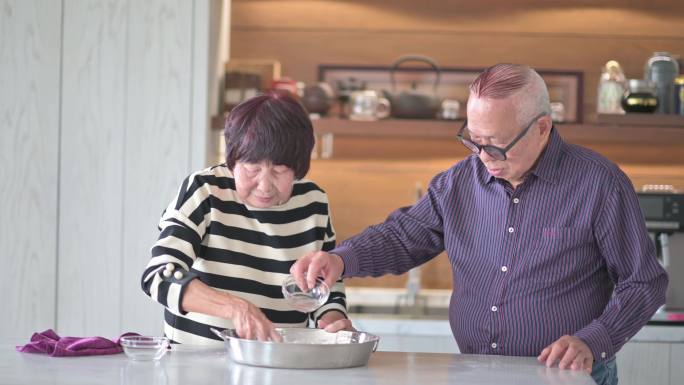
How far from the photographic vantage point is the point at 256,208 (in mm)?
2465

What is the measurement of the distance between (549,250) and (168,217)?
94 centimetres

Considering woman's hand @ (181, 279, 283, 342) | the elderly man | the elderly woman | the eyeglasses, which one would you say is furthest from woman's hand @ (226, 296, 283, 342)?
the eyeglasses

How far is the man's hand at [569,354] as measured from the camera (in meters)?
2.26

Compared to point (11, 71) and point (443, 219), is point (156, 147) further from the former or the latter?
point (443, 219)

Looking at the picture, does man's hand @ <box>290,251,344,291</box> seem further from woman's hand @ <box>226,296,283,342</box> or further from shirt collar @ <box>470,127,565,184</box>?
shirt collar @ <box>470,127,565,184</box>

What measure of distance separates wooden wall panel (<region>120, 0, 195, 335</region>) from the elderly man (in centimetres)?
146

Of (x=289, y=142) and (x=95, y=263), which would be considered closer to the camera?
(x=289, y=142)

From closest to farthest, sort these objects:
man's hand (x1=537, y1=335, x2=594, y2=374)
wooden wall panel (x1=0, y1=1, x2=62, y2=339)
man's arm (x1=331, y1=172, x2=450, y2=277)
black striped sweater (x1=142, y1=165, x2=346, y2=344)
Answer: man's hand (x1=537, y1=335, x2=594, y2=374) < black striped sweater (x1=142, y1=165, x2=346, y2=344) < man's arm (x1=331, y1=172, x2=450, y2=277) < wooden wall panel (x1=0, y1=1, x2=62, y2=339)

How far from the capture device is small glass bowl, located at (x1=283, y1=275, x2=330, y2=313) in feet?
7.63

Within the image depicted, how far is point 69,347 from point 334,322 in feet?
2.00

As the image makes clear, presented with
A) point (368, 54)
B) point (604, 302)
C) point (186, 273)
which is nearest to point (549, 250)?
point (604, 302)

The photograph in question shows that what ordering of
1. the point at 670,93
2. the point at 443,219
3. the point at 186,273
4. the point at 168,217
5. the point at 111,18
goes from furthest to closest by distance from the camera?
the point at 670,93, the point at 111,18, the point at 443,219, the point at 168,217, the point at 186,273

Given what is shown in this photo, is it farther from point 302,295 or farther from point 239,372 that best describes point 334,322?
point 239,372

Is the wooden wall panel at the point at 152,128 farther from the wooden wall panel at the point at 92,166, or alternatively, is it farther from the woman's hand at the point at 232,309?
the woman's hand at the point at 232,309
